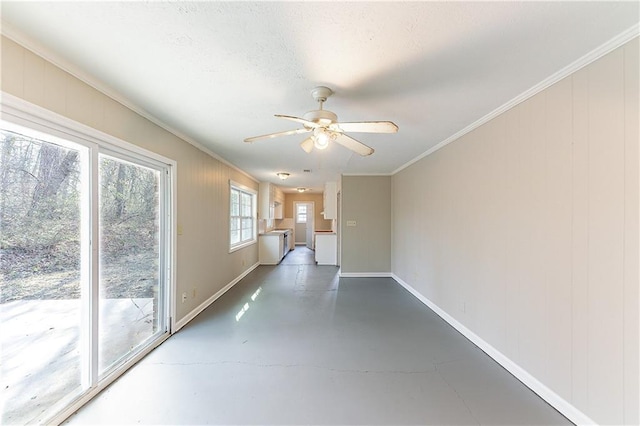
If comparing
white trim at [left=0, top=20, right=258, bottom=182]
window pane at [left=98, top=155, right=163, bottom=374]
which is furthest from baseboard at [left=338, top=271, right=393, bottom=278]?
white trim at [left=0, top=20, right=258, bottom=182]

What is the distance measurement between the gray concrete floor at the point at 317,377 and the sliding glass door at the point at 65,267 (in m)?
0.28

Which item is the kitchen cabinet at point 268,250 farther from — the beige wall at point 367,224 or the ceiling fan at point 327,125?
the ceiling fan at point 327,125

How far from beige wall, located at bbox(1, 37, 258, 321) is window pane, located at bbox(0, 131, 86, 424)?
11.2 inches

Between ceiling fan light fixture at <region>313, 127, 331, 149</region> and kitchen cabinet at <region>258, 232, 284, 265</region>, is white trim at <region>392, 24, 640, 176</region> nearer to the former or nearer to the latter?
ceiling fan light fixture at <region>313, 127, 331, 149</region>

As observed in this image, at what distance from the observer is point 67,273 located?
1.81 m

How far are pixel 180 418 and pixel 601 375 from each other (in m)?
2.59

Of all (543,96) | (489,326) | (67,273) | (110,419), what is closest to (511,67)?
(543,96)

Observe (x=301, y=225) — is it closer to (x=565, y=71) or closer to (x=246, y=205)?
(x=246, y=205)

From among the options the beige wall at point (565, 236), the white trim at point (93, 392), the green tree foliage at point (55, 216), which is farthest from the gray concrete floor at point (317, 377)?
the green tree foliage at point (55, 216)

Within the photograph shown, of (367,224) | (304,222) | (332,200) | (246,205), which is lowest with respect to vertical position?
(304,222)

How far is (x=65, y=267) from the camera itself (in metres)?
1.80

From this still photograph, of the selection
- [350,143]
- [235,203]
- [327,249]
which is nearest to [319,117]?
[350,143]

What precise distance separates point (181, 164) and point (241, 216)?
2.84 metres

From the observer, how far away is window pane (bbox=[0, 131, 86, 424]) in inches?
58.7
